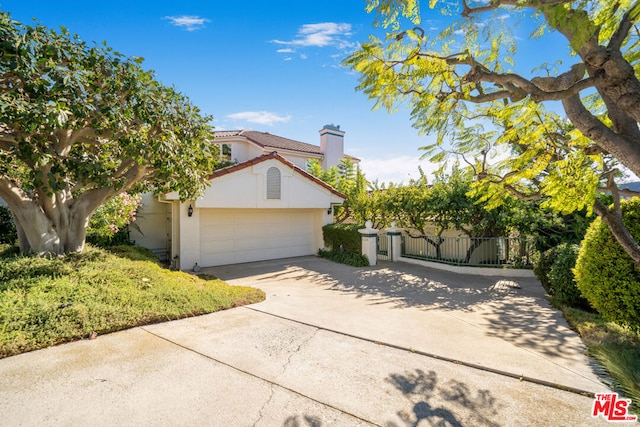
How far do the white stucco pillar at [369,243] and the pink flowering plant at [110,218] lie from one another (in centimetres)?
855

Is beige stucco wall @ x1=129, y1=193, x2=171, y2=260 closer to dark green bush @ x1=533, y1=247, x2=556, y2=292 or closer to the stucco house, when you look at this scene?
the stucco house

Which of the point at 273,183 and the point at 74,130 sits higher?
the point at 74,130

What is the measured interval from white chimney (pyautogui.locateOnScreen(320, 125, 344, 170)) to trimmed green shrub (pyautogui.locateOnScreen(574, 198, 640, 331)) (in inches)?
673

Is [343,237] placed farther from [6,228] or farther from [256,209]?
[6,228]

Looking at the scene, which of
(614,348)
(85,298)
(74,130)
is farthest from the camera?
(74,130)

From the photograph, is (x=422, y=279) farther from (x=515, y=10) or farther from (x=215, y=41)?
(x=215, y=41)

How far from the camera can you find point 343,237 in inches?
531

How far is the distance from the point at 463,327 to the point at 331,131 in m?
18.1

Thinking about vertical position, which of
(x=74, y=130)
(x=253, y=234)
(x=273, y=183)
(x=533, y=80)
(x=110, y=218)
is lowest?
(x=253, y=234)

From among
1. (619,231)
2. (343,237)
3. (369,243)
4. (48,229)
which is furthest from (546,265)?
(48,229)

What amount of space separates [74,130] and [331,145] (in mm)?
16773

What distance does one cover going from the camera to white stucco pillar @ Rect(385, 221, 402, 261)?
13305 mm

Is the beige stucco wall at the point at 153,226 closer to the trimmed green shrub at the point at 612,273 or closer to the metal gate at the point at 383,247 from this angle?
the metal gate at the point at 383,247

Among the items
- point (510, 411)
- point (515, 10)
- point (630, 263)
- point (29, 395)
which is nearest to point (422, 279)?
point (630, 263)
